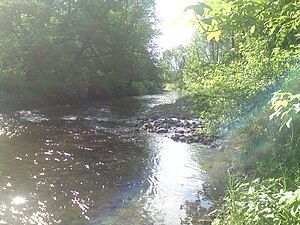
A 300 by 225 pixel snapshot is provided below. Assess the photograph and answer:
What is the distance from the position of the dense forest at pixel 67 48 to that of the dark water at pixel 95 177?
38.7 ft

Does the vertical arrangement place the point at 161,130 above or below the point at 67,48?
below

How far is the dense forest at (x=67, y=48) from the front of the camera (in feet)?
79.4

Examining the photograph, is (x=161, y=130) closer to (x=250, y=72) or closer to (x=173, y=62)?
(x=250, y=72)

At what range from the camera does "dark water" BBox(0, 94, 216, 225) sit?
6.08 meters

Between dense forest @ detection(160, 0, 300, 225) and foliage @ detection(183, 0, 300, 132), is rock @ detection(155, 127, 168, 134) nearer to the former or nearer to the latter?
foliage @ detection(183, 0, 300, 132)

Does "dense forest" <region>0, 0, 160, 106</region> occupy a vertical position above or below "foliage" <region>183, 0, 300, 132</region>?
above

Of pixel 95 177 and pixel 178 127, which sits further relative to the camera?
pixel 178 127

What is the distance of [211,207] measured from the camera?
6.39m

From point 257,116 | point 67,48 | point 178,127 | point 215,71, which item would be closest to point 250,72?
point 257,116

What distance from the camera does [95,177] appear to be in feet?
26.9

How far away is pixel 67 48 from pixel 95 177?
22.7 m

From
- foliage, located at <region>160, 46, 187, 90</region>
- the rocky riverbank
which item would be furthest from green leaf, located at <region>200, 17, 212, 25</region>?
foliage, located at <region>160, 46, 187, 90</region>

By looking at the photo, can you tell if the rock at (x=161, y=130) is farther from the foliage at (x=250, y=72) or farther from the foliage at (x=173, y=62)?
the foliage at (x=173, y=62)

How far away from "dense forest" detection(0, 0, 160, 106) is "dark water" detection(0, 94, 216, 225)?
1181 cm
